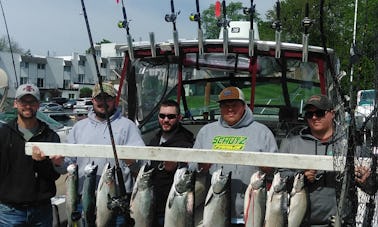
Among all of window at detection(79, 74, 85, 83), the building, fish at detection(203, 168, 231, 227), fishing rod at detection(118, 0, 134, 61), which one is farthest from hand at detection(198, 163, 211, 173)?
window at detection(79, 74, 85, 83)

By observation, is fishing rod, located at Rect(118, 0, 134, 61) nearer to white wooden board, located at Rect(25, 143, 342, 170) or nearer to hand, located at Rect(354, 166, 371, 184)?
white wooden board, located at Rect(25, 143, 342, 170)

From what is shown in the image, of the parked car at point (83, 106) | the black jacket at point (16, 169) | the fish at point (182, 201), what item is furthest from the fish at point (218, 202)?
the parked car at point (83, 106)

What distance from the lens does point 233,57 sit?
224 inches

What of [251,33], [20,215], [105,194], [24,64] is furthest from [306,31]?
[24,64]

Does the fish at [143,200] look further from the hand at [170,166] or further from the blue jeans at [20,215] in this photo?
the blue jeans at [20,215]

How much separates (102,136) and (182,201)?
1.29 meters

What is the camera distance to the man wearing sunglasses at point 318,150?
3705mm

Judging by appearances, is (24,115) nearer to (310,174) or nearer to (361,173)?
(310,174)

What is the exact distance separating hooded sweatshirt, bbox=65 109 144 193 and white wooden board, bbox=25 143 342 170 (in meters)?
0.56

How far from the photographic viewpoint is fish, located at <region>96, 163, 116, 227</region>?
12.0ft

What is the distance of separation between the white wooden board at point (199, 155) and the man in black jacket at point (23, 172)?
55 cm

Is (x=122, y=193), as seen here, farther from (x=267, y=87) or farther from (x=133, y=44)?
(x=267, y=87)

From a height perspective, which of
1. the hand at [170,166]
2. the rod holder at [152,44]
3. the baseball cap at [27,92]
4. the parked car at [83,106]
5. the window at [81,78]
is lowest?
the window at [81,78]

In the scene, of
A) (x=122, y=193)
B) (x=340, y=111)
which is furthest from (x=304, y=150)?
(x=122, y=193)
